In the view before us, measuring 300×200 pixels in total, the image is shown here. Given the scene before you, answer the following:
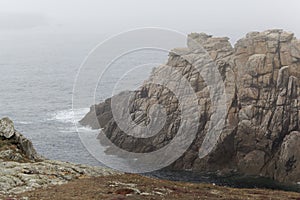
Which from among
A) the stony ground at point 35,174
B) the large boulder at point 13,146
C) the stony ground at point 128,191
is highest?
the large boulder at point 13,146

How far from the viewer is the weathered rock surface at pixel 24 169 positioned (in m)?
39.2

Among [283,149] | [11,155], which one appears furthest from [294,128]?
[11,155]

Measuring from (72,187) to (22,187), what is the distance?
4457mm

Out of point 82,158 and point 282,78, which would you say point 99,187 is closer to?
point 82,158

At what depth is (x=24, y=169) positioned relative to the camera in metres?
42.4

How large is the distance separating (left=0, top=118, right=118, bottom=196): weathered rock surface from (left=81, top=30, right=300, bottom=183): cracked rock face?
204 ft

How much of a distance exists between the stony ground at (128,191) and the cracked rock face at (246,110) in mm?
60845

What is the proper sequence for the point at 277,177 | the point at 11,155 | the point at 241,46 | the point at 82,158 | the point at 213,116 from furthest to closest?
the point at 241,46
the point at 213,116
the point at 82,158
the point at 277,177
the point at 11,155

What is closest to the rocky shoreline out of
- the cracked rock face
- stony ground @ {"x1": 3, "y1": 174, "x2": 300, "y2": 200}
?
stony ground @ {"x1": 3, "y1": 174, "x2": 300, "y2": 200}

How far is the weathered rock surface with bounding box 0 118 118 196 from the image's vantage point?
129ft

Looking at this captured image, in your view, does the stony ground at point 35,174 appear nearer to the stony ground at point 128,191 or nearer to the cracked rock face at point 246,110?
the stony ground at point 128,191

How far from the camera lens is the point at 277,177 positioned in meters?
101

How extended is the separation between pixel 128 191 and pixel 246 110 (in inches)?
3288

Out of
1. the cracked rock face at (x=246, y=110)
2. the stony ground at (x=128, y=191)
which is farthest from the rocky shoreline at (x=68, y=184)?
the cracked rock face at (x=246, y=110)
